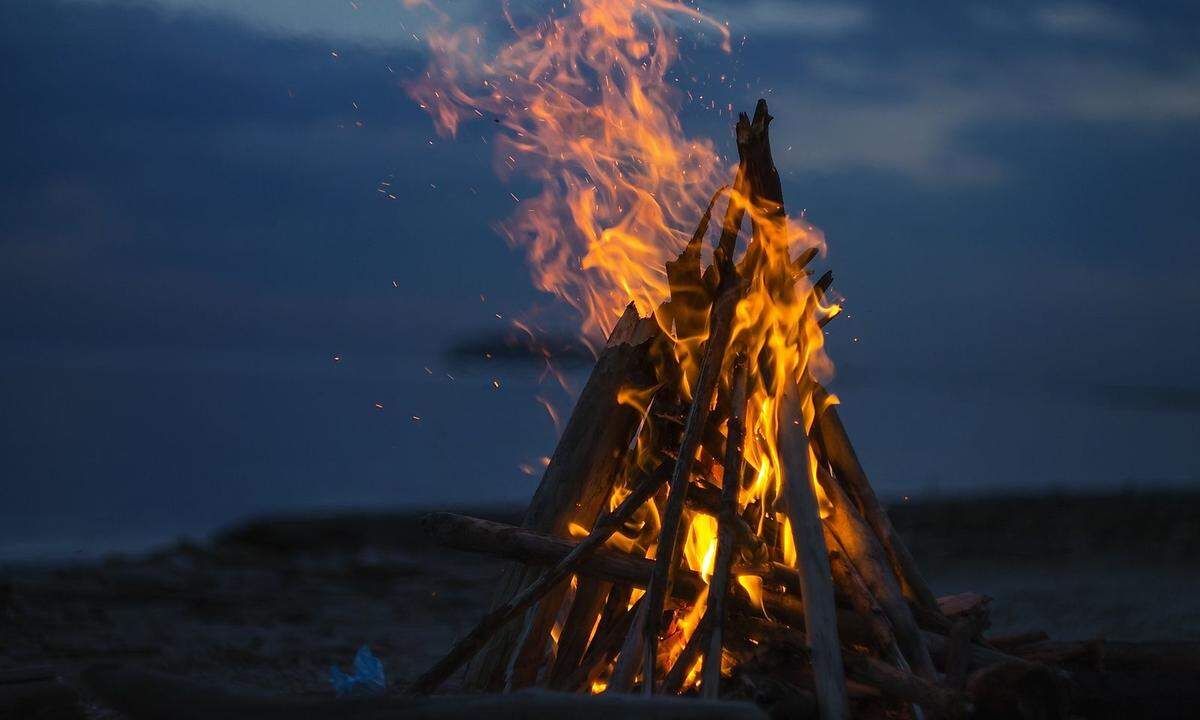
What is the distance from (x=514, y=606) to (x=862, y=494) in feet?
4.58

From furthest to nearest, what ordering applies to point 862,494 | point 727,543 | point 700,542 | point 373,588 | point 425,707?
point 373,588, point 862,494, point 700,542, point 727,543, point 425,707

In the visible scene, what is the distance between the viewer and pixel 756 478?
410 centimetres

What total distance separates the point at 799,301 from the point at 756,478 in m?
0.65

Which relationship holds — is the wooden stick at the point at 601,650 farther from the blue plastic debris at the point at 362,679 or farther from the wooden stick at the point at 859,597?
the blue plastic debris at the point at 362,679

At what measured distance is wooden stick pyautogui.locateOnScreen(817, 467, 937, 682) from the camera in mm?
3828

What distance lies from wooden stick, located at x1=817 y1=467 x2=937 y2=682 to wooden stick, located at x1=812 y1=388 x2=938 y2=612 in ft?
0.25

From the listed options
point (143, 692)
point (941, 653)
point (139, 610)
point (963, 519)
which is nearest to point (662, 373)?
point (941, 653)

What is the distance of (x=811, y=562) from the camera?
12.1 feet

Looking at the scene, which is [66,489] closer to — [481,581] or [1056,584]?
[481,581]

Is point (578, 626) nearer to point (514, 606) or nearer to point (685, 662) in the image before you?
point (514, 606)

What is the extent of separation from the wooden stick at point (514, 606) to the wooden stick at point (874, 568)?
808 millimetres

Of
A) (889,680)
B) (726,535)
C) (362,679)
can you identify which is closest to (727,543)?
(726,535)

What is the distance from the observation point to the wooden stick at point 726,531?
3.42 meters

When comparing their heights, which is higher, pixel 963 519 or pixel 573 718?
pixel 963 519
